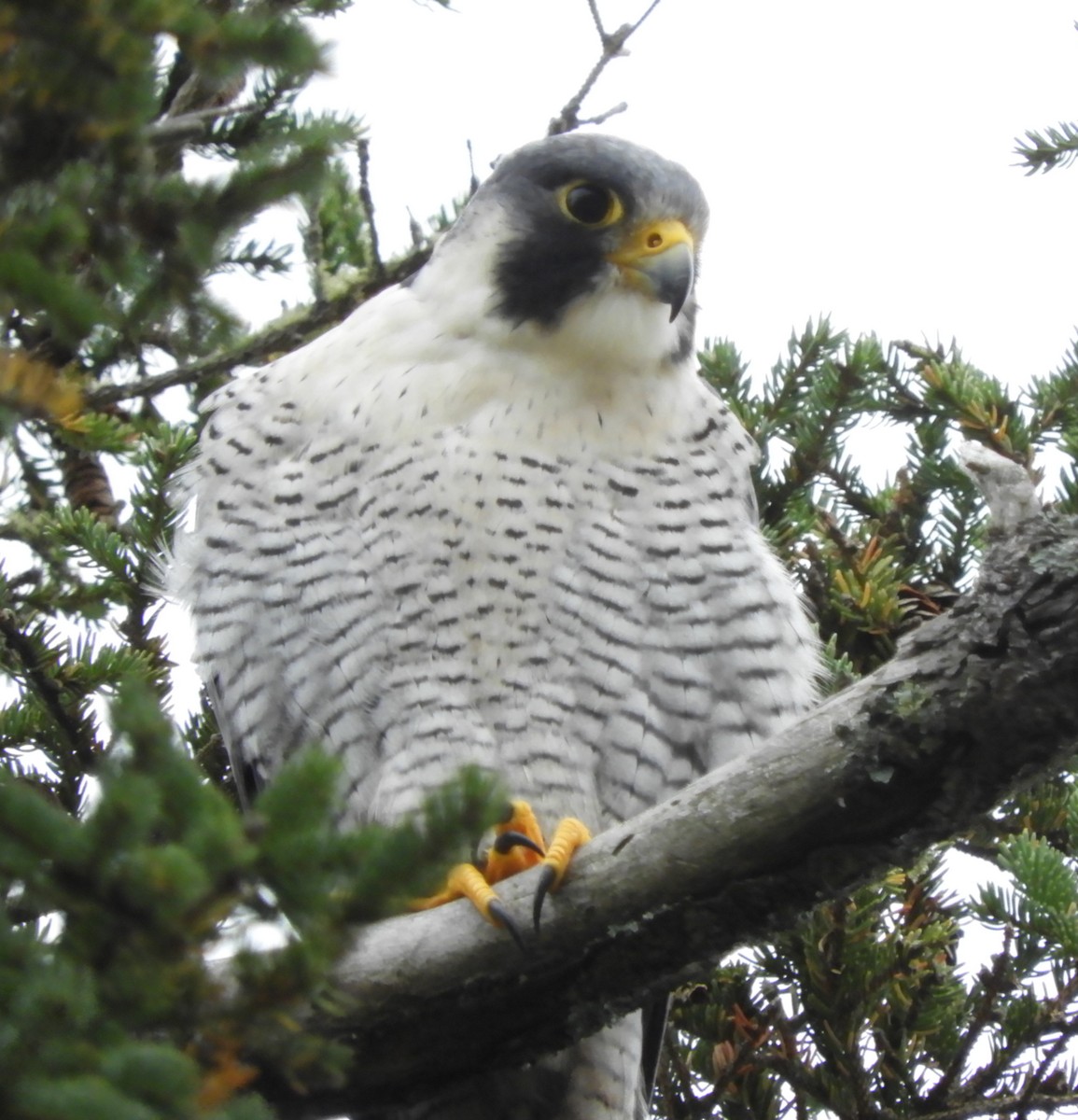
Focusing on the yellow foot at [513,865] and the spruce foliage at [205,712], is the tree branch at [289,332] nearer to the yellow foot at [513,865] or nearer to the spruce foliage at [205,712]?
the spruce foliage at [205,712]

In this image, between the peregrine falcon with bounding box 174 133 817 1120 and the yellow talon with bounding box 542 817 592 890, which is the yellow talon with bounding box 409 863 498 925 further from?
the peregrine falcon with bounding box 174 133 817 1120

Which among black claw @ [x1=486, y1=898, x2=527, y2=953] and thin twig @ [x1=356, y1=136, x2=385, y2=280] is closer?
black claw @ [x1=486, y1=898, x2=527, y2=953]

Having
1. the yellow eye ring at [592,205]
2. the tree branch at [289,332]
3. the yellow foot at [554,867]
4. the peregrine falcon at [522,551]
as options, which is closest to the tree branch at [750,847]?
the yellow foot at [554,867]

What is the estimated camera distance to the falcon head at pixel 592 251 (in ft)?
12.6

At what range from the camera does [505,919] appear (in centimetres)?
251

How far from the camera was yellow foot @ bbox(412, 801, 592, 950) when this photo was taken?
8.20 ft

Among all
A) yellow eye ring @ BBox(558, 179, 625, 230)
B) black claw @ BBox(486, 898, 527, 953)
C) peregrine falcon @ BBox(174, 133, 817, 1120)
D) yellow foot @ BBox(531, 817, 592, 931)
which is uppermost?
yellow eye ring @ BBox(558, 179, 625, 230)

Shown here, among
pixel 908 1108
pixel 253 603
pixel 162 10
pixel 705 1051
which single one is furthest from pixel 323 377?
pixel 162 10

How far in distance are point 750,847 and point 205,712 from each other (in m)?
2.24

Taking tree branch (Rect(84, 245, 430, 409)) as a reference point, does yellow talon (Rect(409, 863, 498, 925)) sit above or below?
below

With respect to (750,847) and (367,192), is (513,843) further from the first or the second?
(367,192)

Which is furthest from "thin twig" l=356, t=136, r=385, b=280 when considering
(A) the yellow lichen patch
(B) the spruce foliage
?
(A) the yellow lichen patch

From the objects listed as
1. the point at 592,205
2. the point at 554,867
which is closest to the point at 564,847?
the point at 554,867

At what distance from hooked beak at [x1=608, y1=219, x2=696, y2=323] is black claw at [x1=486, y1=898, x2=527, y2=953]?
5.95 ft
